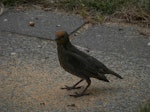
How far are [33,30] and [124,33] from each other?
1.13m

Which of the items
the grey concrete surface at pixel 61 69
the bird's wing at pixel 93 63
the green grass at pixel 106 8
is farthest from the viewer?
the green grass at pixel 106 8

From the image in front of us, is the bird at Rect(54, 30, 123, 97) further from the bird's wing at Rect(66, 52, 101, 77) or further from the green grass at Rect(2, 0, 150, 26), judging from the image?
the green grass at Rect(2, 0, 150, 26)

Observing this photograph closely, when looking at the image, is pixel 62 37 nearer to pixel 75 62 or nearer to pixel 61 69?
pixel 75 62

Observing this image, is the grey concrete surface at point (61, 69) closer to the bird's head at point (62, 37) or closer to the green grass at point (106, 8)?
the green grass at point (106, 8)

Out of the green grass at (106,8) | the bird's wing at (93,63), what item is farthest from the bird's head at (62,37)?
the green grass at (106,8)

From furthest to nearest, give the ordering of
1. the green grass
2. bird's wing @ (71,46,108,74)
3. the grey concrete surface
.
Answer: the green grass, bird's wing @ (71,46,108,74), the grey concrete surface

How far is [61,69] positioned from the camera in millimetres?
5945

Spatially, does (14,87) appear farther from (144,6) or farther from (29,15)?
(144,6)

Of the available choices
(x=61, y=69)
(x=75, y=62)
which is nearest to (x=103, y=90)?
(x=75, y=62)

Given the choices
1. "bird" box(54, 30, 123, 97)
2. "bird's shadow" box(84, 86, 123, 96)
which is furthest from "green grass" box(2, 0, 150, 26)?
"bird" box(54, 30, 123, 97)

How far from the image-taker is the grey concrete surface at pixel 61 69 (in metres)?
5.20

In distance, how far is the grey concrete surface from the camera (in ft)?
17.1

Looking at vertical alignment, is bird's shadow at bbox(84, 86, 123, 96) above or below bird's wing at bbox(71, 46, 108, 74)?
below

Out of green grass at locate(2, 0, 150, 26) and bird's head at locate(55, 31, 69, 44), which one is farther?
green grass at locate(2, 0, 150, 26)
